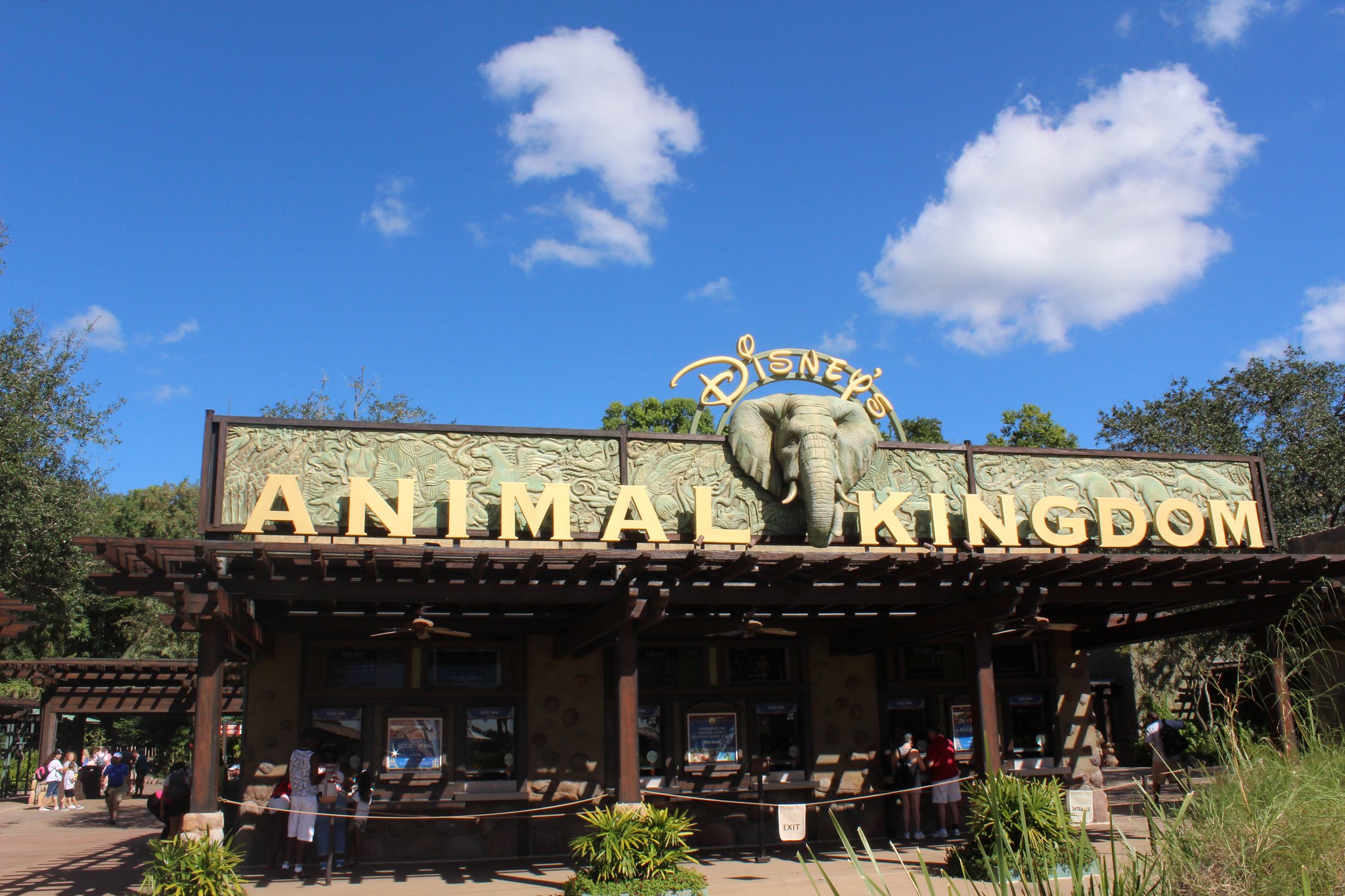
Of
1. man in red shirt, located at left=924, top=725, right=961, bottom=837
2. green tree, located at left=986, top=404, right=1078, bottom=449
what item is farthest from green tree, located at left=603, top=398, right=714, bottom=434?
man in red shirt, located at left=924, top=725, right=961, bottom=837

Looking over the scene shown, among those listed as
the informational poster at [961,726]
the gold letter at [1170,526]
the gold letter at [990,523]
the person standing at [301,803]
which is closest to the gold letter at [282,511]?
the person standing at [301,803]

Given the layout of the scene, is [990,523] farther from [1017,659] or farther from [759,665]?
[759,665]

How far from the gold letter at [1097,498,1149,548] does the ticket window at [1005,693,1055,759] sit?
93.0 inches

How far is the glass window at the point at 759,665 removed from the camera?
42.9 feet

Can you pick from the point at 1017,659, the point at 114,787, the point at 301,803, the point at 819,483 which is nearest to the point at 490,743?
the point at 301,803

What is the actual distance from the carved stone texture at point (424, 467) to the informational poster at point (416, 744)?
2323mm

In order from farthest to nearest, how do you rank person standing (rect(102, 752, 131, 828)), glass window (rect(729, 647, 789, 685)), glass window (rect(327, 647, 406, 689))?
person standing (rect(102, 752, 131, 828)) → glass window (rect(729, 647, 789, 685)) → glass window (rect(327, 647, 406, 689))

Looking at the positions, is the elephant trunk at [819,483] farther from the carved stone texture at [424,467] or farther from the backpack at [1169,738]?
the backpack at [1169,738]

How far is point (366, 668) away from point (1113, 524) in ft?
31.8

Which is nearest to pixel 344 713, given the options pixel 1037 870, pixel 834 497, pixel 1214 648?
pixel 834 497

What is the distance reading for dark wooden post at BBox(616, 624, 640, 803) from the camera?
9625 millimetres

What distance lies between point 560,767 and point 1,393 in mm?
17523

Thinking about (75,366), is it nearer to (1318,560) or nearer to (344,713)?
(344,713)

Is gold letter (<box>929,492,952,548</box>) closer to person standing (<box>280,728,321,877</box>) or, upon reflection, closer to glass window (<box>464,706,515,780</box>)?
glass window (<box>464,706,515,780</box>)
